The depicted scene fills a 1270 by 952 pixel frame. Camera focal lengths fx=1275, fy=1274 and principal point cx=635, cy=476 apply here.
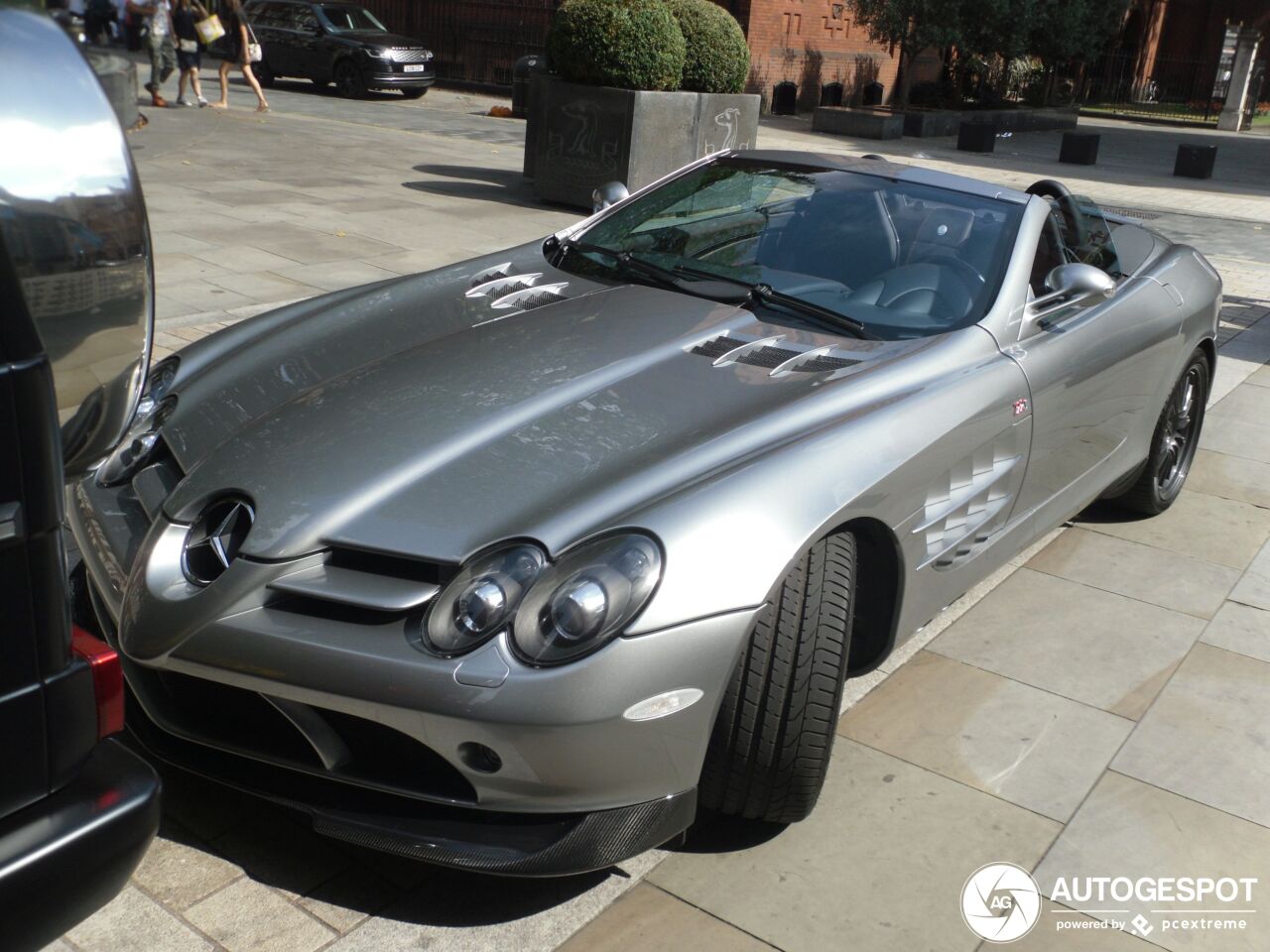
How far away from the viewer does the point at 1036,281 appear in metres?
4.03

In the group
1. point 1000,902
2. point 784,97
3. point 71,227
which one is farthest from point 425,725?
point 784,97

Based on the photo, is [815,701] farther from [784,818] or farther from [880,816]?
[880,816]

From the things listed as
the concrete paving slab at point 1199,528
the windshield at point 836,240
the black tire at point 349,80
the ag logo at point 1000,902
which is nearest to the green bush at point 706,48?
the concrete paving slab at point 1199,528

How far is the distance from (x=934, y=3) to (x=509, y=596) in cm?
2281

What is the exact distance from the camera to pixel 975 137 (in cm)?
2139

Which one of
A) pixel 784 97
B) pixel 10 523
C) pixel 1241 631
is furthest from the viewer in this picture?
pixel 784 97

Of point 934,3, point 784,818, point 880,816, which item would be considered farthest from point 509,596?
point 934,3

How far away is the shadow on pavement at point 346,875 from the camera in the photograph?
8.98ft

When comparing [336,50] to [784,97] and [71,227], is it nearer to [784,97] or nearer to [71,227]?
[784,97]

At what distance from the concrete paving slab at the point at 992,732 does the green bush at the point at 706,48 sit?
356 inches

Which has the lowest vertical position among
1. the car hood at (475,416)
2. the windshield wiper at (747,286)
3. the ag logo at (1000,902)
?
the ag logo at (1000,902)

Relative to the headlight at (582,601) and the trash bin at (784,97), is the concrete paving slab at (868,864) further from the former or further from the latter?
the trash bin at (784,97)

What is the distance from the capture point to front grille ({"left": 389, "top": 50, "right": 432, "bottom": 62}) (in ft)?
70.9

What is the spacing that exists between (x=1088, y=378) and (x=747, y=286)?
1171 millimetres
